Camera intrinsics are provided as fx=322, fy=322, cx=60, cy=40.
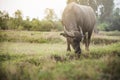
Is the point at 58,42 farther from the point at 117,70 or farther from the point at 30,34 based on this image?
the point at 117,70

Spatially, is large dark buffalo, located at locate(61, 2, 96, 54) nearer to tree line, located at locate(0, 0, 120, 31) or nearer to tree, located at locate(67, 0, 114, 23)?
tree, located at locate(67, 0, 114, 23)

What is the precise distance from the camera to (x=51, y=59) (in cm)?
375

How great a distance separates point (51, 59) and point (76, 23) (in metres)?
0.98

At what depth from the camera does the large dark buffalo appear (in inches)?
169

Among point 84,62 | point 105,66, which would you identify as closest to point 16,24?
point 84,62

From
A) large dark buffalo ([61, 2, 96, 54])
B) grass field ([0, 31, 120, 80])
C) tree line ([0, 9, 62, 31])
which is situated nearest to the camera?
grass field ([0, 31, 120, 80])

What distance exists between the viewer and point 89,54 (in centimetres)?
408

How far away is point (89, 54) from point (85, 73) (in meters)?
0.80

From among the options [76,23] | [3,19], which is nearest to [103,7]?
[76,23]

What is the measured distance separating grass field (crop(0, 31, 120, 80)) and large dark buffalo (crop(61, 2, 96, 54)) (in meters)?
0.15

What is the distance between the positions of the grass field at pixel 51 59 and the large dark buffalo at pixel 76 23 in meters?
0.15

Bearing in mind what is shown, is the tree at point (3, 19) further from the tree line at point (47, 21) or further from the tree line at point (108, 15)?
the tree line at point (108, 15)

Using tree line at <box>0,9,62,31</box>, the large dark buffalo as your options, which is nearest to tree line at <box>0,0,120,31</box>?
tree line at <box>0,9,62,31</box>

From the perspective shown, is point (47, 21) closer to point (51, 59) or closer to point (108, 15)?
point (51, 59)
